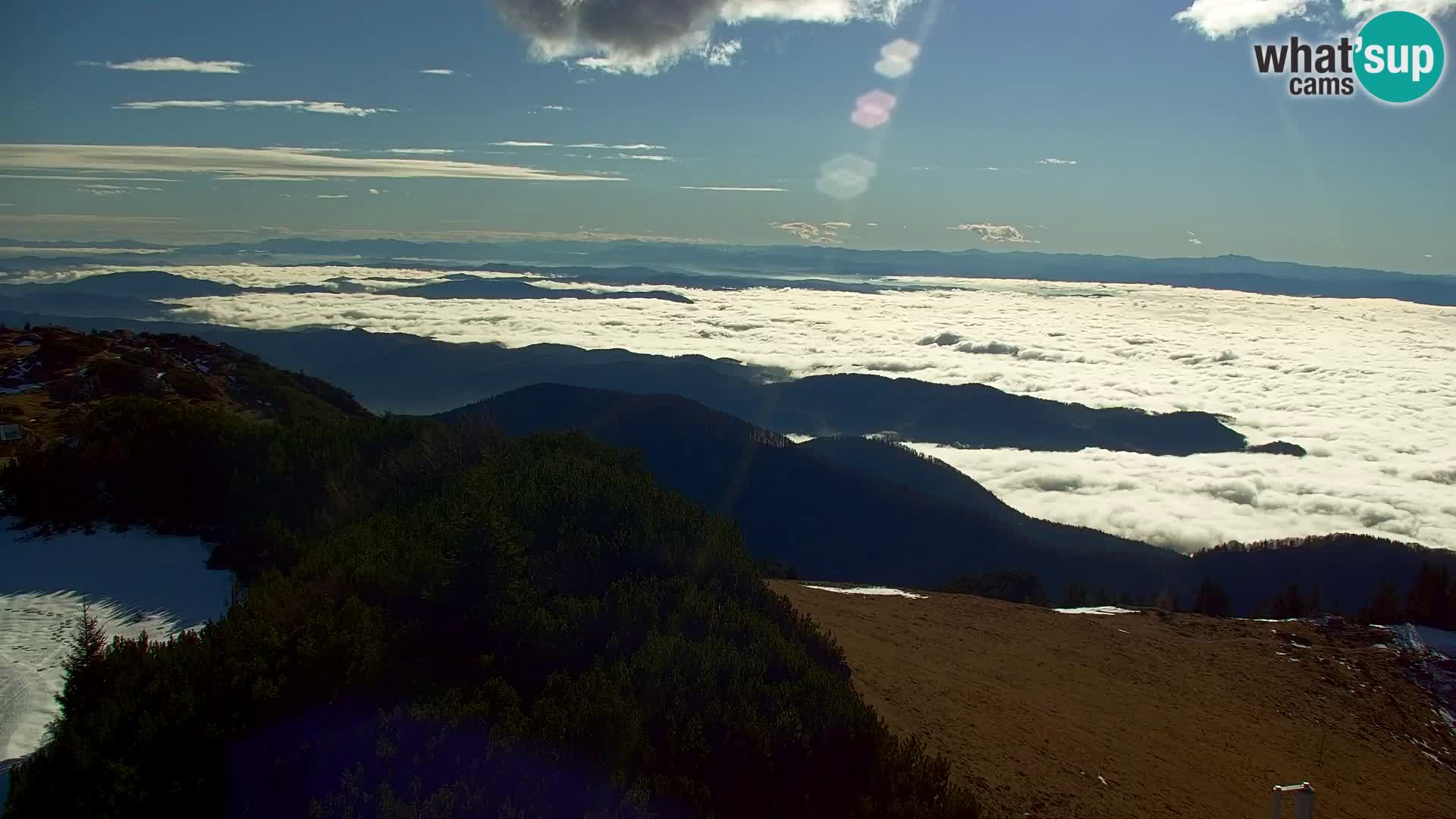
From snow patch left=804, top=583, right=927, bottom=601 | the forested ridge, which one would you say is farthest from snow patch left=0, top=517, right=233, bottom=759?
snow patch left=804, top=583, right=927, bottom=601

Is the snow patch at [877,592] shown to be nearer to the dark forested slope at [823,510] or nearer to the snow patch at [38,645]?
the snow patch at [38,645]

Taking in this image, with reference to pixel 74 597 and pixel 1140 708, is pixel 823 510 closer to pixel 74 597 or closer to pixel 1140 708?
pixel 1140 708

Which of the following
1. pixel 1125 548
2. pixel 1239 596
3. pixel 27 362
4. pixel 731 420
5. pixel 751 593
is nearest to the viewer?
pixel 751 593

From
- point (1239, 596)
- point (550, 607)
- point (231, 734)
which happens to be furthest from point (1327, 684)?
point (1239, 596)

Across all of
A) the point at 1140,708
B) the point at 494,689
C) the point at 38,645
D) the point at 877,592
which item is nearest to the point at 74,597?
the point at 38,645

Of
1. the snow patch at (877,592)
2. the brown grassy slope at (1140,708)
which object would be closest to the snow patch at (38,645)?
the brown grassy slope at (1140,708)

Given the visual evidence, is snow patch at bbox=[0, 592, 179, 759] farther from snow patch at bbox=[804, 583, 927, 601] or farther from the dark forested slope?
the dark forested slope

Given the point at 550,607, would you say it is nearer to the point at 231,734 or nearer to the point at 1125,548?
the point at 231,734
